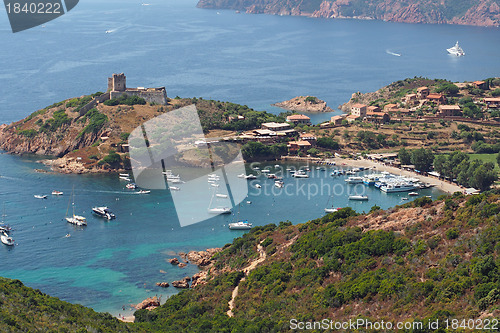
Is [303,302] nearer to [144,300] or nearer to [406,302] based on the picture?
[406,302]

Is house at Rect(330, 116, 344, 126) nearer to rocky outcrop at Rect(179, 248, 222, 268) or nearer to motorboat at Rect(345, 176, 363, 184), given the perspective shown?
motorboat at Rect(345, 176, 363, 184)

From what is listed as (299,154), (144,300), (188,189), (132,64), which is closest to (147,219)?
(188,189)

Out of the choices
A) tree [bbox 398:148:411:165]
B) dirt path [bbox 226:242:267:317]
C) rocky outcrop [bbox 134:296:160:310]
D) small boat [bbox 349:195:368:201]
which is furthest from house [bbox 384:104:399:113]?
rocky outcrop [bbox 134:296:160:310]

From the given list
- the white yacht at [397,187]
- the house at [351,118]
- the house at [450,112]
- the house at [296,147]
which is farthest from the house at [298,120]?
the white yacht at [397,187]

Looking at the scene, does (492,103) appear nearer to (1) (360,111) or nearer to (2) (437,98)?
(2) (437,98)

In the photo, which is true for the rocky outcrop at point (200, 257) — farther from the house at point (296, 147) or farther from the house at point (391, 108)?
the house at point (391, 108)

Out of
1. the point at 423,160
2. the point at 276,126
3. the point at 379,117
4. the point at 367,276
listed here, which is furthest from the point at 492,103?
the point at 367,276
